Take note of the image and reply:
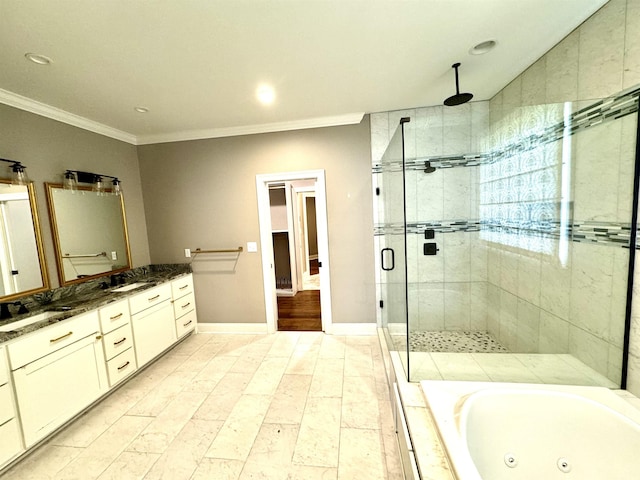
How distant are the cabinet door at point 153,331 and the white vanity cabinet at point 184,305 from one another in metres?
0.09

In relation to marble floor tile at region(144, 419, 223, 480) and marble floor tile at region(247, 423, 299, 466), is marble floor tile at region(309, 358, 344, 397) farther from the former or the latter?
marble floor tile at region(144, 419, 223, 480)

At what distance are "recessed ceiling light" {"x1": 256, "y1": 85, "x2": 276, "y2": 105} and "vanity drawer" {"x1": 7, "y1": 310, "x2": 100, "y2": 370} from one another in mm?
2310

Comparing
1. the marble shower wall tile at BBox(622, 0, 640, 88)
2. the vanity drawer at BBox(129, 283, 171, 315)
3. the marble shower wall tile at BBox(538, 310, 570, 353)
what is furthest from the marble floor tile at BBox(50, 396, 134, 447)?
the marble shower wall tile at BBox(622, 0, 640, 88)

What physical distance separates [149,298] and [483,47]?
361 centimetres

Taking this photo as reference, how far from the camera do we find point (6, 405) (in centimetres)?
149

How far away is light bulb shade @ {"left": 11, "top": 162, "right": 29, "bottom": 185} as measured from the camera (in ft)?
6.62

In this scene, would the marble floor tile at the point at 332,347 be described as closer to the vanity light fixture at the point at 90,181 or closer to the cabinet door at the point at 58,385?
the cabinet door at the point at 58,385

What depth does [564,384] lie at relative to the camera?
153 centimetres

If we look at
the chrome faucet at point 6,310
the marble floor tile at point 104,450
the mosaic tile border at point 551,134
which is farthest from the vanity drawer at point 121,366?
the mosaic tile border at point 551,134

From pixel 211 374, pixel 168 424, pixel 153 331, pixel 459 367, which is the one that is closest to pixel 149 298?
pixel 153 331

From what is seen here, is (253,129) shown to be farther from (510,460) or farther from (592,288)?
(510,460)

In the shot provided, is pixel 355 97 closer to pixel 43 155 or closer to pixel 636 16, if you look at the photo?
pixel 636 16

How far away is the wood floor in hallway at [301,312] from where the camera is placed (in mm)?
3465

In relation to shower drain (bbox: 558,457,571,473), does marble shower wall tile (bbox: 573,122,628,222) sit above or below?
above
